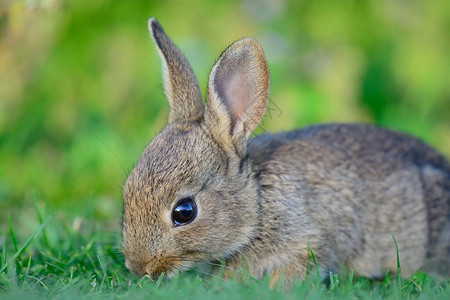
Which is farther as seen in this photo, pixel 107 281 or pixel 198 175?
pixel 198 175

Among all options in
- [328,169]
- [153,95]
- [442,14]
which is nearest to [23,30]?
[153,95]

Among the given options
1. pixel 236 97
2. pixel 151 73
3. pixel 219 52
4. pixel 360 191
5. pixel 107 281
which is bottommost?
pixel 107 281

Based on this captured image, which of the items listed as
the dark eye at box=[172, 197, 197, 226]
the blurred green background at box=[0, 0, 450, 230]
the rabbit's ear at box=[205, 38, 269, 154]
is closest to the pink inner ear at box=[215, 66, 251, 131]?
the rabbit's ear at box=[205, 38, 269, 154]

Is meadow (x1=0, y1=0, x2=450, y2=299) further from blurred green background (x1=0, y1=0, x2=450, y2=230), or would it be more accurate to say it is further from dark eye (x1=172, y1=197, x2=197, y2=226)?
dark eye (x1=172, y1=197, x2=197, y2=226)

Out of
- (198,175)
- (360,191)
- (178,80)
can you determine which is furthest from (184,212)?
(360,191)

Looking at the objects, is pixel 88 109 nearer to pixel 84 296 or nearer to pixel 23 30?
pixel 23 30

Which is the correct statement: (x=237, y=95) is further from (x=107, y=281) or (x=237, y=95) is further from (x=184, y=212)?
(x=107, y=281)

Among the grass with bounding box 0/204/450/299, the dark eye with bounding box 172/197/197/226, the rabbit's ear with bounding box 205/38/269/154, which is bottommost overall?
the grass with bounding box 0/204/450/299

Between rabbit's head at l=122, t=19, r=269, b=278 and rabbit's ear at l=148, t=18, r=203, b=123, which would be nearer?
rabbit's head at l=122, t=19, r=269, b=278
